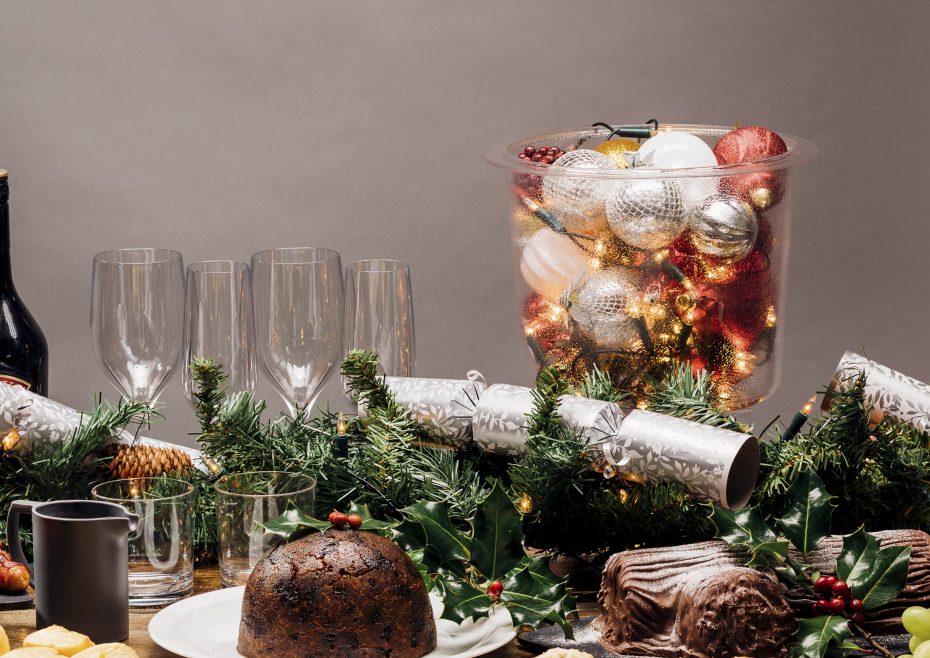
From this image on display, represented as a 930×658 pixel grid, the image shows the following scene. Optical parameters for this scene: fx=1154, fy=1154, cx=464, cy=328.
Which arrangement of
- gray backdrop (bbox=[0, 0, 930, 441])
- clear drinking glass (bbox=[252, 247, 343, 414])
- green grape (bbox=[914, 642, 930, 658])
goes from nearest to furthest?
green grape (bbox=[914, 642, 930, 658])
clear drinking glass (bbox=[252, 247, 343, 414])
gray backdrop (bbox=[0, 0, 930, 441])

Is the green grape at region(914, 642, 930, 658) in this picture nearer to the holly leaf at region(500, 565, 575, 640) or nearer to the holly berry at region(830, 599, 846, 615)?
the holly berry at region(830, 599, 846, 615)

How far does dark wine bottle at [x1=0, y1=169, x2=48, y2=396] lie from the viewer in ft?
3.60

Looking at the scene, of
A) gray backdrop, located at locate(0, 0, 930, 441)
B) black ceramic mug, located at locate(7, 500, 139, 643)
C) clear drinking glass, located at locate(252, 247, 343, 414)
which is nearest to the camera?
black ceramic mug, located at locate(7, 500, 139, 643)

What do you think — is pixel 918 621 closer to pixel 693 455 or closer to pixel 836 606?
pixel 836 606

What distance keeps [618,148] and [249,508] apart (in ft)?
1.62

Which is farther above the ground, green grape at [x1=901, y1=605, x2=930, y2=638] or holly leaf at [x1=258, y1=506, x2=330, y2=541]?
holly leaf at [x1=258, y1=506, x2=330, y2=541]

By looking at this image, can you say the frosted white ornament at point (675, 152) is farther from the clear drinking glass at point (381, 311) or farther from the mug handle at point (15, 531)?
the mug handle at point (15, 531)

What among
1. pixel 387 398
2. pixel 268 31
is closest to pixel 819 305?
pixel 268 31

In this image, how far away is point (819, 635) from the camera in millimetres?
733

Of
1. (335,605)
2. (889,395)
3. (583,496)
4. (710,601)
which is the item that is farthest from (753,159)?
(335,605)

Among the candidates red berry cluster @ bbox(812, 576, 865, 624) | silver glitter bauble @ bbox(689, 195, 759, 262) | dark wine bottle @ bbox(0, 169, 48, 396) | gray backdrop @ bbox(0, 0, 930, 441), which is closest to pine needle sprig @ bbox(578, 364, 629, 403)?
silver glitter bauble @ bbox(689, 195, 759, 262)

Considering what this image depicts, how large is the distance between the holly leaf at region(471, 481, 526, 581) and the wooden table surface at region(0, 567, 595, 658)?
52mm

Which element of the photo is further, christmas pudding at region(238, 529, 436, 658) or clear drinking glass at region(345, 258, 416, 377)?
clear drinking glass at region(345, 258, 416, 377)

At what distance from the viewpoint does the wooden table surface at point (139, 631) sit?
0.78 meters
